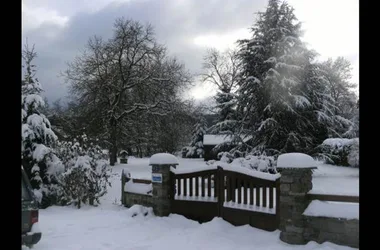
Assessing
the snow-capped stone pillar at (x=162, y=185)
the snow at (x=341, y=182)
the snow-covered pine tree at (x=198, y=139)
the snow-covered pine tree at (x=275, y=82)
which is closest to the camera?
the snow at (x=341, y=182)

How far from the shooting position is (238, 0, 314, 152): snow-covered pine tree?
12832mm

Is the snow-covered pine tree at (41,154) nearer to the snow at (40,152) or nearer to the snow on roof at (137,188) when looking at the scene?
the snow at (40,152)

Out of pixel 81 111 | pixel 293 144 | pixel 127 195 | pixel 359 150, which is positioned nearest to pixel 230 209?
pixel 127 195

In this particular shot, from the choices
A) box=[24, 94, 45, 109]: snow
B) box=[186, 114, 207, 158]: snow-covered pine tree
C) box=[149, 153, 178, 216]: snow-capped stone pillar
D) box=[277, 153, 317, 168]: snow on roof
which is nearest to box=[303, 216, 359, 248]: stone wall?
box=[277, 153, 317, 168]: snow on roof

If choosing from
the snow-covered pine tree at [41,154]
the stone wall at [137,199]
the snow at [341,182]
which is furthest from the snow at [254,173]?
the snow-covered pine tree at [41,154]

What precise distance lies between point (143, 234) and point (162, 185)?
1.29 meters

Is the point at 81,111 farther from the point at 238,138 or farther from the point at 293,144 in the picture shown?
the point at 293,144

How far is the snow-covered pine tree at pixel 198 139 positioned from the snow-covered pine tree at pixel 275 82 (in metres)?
15.6

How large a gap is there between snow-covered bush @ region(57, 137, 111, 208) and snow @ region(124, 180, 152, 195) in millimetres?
993

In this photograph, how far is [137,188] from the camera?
7477mm

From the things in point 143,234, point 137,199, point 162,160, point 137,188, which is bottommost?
point 143,234

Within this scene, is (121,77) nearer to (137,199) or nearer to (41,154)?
(41,154)

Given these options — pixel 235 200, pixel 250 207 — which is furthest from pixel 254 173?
pixel 235 200

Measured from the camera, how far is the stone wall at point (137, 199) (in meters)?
7.06
